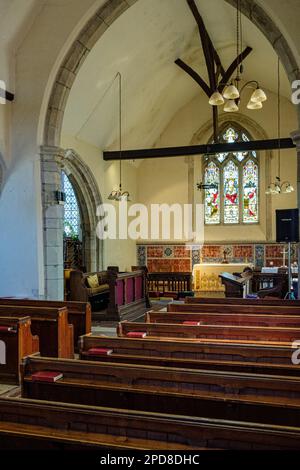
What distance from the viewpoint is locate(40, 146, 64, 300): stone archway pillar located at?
296 inches

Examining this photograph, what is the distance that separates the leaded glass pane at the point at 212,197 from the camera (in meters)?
15.1

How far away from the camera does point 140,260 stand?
15266mm

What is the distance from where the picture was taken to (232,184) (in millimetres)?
15008

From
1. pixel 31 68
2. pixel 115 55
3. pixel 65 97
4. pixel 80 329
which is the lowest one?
pixel 80 329

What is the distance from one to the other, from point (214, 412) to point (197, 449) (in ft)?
2.01

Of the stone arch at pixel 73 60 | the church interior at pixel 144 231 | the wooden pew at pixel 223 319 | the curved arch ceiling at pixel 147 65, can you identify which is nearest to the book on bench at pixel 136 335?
the church interior at pixel 144 231

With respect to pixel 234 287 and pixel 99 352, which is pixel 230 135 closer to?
pixel 234 287

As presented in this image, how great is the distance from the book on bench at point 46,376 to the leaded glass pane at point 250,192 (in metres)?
12.6

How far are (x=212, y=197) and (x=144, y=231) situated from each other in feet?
8.69

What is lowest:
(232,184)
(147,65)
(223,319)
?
(223,319)

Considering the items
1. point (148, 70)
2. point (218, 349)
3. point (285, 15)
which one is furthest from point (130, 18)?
point (218, 349)

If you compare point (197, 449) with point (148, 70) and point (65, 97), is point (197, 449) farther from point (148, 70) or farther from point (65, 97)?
point (148, 70)

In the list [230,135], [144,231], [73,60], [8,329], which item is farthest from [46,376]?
[230,135]

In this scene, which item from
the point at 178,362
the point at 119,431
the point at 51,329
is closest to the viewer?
the point at 119,431
